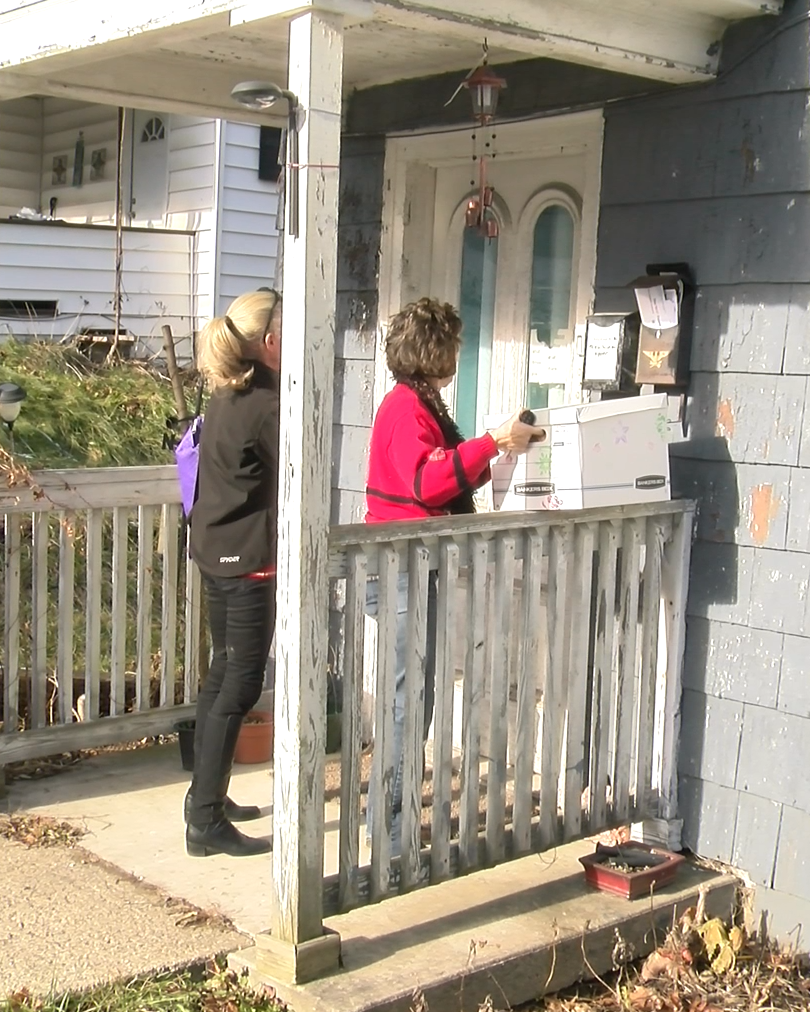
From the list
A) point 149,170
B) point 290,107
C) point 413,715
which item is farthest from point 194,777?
point 149,170

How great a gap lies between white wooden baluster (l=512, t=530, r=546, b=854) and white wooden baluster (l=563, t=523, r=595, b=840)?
150mm

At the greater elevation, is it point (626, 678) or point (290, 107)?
point (290, 107)

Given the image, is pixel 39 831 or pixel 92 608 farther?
pixel 92 608

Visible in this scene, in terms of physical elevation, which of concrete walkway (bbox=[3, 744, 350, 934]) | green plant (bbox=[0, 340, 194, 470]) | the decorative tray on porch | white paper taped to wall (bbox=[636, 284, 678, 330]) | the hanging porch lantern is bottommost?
concrete walkway (bbox=[3, 744, 350, 934])

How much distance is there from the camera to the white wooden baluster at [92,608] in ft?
16.3

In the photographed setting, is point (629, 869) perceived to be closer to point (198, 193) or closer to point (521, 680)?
point (521, 680)

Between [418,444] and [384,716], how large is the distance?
0.85 m

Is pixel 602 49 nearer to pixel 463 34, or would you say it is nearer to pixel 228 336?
pixel 463 34

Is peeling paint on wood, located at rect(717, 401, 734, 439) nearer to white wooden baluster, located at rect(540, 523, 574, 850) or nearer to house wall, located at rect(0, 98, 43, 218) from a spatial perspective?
white wooden baluster, located at rect(540, 523, 574, 850)

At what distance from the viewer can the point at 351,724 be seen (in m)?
3.45

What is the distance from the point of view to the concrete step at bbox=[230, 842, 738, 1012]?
10.9ft

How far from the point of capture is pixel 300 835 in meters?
3.33

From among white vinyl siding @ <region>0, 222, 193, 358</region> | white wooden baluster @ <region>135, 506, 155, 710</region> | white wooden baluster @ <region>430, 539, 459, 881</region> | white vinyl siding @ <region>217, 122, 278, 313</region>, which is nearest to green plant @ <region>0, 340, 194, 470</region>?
white vinyl siding @ <region>0, 222, 193, 358</region>

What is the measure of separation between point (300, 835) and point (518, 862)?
1136mm
